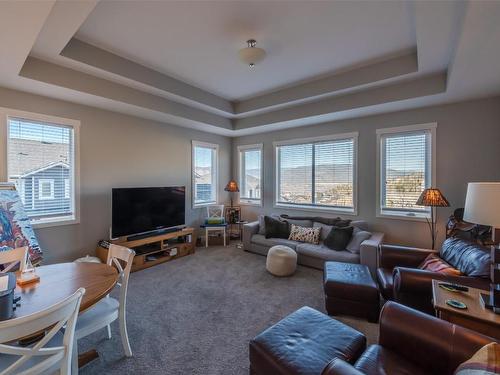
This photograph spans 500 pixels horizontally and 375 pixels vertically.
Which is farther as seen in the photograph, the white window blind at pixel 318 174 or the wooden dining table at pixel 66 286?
the white window blind at pixel 318 174

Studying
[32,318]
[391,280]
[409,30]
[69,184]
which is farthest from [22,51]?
[391,280]

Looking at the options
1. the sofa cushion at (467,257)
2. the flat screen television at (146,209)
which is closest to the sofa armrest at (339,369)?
the sofa cushion at (467,257)

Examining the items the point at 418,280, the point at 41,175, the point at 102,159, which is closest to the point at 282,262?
the point at 418,280

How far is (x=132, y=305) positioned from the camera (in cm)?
279

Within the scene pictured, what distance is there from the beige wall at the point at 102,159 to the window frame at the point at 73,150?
0.14ft

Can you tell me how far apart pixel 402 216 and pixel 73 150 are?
205 inches

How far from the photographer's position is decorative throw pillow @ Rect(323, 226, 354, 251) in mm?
3852

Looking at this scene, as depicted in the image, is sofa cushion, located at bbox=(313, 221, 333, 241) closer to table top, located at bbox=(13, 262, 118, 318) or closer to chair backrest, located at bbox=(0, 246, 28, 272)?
table top, located at bbox=(13, 262, 118, 318)

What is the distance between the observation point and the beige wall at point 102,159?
3.37 meters

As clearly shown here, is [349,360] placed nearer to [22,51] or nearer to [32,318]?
[32,318]

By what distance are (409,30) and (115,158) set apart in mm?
4334

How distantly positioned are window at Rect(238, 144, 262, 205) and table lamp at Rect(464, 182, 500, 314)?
14.1 feet

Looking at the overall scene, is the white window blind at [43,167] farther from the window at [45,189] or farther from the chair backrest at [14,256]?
the chair backrest at [14,256]

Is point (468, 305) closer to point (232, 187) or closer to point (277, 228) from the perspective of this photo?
point (277, 228)
